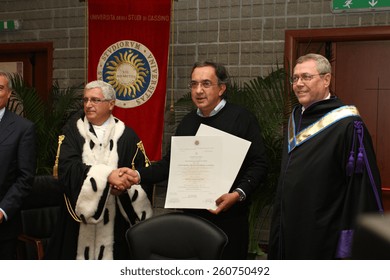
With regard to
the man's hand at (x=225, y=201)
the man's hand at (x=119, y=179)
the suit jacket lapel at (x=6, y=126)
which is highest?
the suit jacket lapel at (x=6, y=126)

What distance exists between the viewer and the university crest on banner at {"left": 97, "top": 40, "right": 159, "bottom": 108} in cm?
421

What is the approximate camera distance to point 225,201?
246 centimetres

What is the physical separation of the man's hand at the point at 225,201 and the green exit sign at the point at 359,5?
2330 millimetres

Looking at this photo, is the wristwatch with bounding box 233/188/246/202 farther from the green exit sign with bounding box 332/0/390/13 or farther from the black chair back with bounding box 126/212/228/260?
the green exit sign with bounding box 332/0/390/13

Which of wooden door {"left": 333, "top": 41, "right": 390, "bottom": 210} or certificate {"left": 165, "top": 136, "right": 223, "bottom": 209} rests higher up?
wooden door {"left": 333, "top": 41, "right": 390, "bottom": 210}

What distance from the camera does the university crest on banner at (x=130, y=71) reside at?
421 centimetres

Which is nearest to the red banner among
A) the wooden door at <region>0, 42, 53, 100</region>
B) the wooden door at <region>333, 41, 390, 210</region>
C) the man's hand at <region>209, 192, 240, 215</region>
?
the wooden door at <region>0, 42, 53, 100</region>

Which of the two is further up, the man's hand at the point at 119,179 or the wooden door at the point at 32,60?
the wooden door at the point at 32,60

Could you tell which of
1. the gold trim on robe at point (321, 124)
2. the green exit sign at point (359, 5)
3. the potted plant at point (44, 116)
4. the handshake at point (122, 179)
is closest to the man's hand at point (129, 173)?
the handshake at point (122, 179)

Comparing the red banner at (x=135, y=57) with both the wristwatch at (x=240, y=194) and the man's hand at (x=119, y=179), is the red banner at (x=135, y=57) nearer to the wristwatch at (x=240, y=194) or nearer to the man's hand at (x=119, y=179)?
the man's hand at (x=119, y=179)

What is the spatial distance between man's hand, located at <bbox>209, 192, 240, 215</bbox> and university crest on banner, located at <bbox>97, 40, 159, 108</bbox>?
1909 mm

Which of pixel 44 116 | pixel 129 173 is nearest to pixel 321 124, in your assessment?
pixel 129 173

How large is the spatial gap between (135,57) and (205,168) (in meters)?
2.00
